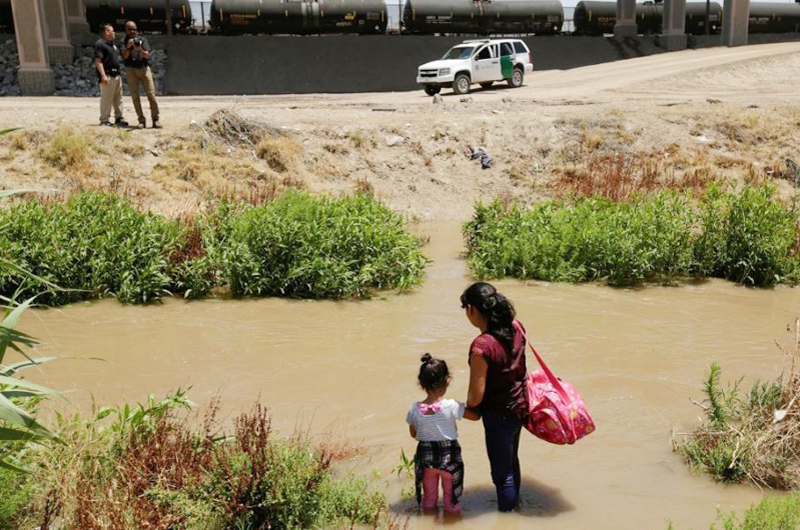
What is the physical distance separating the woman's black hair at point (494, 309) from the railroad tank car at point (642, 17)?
40.1 metres

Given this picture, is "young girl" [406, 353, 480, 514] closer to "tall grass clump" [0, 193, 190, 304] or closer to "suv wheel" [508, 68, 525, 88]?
"tall grass clump" [0, 193, 190, 304]

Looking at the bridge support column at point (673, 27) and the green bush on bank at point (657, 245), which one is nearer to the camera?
the green bush on bank at point (657, 245)

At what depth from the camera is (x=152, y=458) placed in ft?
17.0

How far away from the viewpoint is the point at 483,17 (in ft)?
130

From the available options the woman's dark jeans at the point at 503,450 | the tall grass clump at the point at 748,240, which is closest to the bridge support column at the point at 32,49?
the tall grass clump at the point at 748,240

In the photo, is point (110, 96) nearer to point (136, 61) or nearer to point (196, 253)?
point (136, 61)

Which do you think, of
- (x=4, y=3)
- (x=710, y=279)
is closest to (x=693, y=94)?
(x=710, y=279)

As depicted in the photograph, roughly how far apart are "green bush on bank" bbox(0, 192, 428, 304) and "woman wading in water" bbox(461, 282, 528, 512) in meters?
6.23

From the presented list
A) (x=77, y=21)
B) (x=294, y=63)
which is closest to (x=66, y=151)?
(x=77, y=21)

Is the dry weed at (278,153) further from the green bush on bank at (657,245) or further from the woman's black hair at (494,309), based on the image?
the woman's black hair at (494,309)

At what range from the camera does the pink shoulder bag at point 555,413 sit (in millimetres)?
5047

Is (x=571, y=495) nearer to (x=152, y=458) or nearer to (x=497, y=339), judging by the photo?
(x=497, y=339)

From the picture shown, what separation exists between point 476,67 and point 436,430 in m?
24.8

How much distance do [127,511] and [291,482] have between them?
91cm
